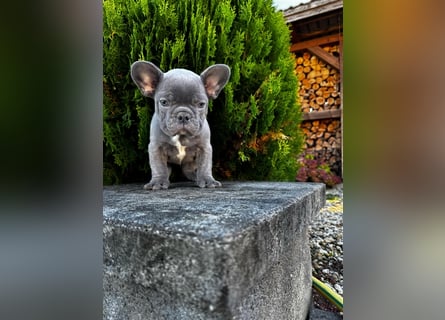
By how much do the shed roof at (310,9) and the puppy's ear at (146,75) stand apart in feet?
14.4

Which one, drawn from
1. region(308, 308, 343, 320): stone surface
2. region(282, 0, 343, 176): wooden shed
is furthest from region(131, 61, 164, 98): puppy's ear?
region(282, 0, 343, 176): wooden shed

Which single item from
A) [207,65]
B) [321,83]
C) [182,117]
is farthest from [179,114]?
[321,83]

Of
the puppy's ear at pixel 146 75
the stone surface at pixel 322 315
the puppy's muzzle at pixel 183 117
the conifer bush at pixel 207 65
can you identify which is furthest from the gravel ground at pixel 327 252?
the puppy's ear at pixel 146 75

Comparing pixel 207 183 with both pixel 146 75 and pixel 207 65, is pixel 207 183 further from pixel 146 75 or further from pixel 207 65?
pixel 207 65

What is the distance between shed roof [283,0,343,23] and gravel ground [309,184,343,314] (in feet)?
11.2

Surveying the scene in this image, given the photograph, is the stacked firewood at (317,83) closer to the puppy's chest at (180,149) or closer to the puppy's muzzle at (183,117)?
the puppy's chest at (180,149)

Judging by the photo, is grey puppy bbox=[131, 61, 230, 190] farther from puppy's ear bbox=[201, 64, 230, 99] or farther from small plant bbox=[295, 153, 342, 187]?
small plant bbox=[295, 153, 342, 187]

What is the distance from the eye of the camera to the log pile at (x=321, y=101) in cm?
564
